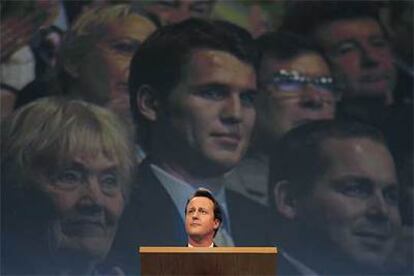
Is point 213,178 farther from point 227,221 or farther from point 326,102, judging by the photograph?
point 326,102

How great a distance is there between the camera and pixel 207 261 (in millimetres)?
2617

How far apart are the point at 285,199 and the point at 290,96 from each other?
67 cm

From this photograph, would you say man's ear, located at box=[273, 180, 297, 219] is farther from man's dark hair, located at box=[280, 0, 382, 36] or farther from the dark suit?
man's dark hair, located at box=[280, 0, 382, 36]

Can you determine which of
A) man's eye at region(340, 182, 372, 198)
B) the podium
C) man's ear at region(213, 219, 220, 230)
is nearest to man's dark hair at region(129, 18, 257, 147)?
man's eye at region(340, 182, 372, 198)

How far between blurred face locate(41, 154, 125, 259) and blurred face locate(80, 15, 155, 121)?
1.47ft

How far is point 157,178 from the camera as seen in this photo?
23.8 feet

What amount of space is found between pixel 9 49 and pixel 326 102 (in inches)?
81.5

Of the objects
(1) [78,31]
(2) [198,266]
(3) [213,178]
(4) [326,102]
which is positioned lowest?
(2) [198,266]

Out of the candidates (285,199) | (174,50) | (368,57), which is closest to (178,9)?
(174,50)

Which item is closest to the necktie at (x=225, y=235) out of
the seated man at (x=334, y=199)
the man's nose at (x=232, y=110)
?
the seated man at (x=334, y=199)

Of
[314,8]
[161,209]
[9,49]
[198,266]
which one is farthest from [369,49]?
[198,266]

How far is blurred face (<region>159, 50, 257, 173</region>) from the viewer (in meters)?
7.31

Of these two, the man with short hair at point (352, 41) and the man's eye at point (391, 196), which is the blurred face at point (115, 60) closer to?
the man with short hair at point (352, 41)

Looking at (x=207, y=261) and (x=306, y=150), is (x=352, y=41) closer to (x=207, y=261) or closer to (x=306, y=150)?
(x=306, y=150)
